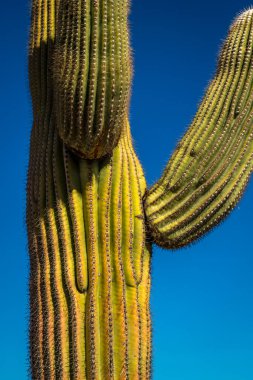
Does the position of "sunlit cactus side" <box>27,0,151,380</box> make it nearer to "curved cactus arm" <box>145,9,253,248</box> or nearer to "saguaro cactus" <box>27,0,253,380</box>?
"saguaro cactus" <box>27,0,253,380</box>

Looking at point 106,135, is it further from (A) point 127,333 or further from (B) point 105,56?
(A) point 127,333

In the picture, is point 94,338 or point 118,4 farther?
point 118,4

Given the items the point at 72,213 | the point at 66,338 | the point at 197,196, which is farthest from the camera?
the point at 197,196

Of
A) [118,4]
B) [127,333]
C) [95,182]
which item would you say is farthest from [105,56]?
[127,333]

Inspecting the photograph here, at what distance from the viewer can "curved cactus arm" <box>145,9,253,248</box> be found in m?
5.27

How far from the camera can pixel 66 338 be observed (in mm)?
4512

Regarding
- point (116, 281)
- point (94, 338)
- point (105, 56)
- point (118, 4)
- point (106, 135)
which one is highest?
point (118, 4)

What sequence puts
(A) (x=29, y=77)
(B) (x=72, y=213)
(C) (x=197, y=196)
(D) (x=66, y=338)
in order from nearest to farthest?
(D) (x=66, y=338) < (B) (x=72, y=213) < (C) (x=197, y=196) < (A) (x=29, y=77)

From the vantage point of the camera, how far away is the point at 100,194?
16.4 ft

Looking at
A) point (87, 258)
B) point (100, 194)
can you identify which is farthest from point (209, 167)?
point (87, 258)

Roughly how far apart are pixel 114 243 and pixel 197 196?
2.59 feet

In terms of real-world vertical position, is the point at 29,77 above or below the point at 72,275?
above

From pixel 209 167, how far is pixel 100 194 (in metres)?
0.91

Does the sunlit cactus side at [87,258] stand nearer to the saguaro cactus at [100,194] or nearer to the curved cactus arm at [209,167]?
the saguaro cactus at [100,194]
